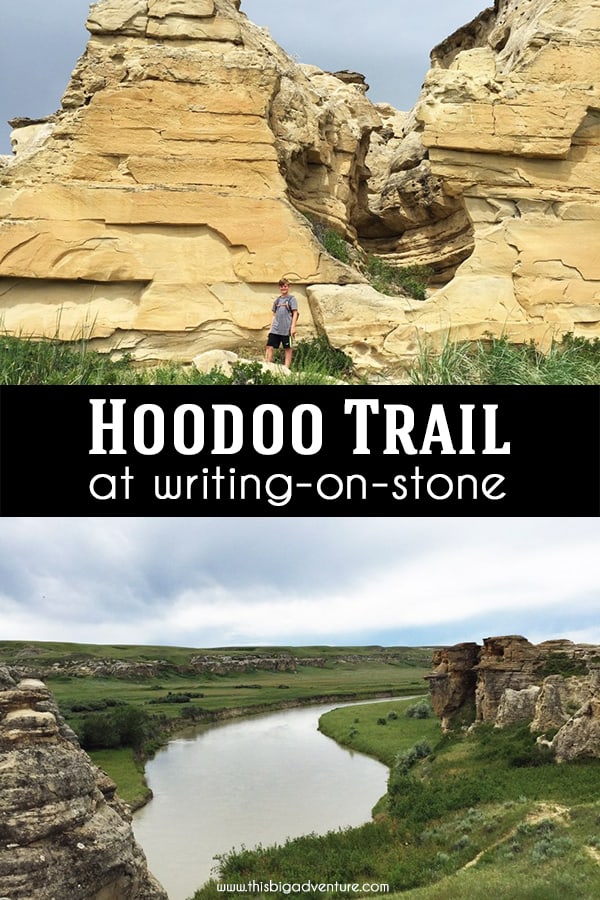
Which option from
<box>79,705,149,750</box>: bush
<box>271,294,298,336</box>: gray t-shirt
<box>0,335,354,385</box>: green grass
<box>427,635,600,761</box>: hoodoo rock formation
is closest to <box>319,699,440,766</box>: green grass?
<box>427,635,600,761</box>: hoodoo rock formation

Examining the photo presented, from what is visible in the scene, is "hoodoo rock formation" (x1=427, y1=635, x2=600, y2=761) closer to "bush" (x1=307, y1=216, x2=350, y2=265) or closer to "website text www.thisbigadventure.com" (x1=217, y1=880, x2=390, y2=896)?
"website text www.thisbigadventure.com" (x1=217, y1=880, x2=390, y2=896)

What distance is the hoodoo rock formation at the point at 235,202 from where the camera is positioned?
15.3 m

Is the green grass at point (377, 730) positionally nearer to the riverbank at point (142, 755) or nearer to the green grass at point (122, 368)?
the riverbank at point (142, 755)

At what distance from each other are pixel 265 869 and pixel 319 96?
52.2 ft

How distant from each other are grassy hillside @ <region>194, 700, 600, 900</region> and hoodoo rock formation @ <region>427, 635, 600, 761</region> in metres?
0.69

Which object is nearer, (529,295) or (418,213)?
(529,295)

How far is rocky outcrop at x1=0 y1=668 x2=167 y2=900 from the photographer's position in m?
10.4

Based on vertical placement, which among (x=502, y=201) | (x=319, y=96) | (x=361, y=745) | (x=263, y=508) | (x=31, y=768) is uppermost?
(x=319, y=96)

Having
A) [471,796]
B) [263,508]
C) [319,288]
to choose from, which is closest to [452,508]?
[263,508]

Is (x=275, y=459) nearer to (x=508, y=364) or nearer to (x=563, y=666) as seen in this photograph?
(x=508, y=364)

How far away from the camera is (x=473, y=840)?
14.3 m

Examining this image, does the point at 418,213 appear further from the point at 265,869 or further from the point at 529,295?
the point at 265,869

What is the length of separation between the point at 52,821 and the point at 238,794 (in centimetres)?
726

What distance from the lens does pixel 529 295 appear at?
15.9 m
